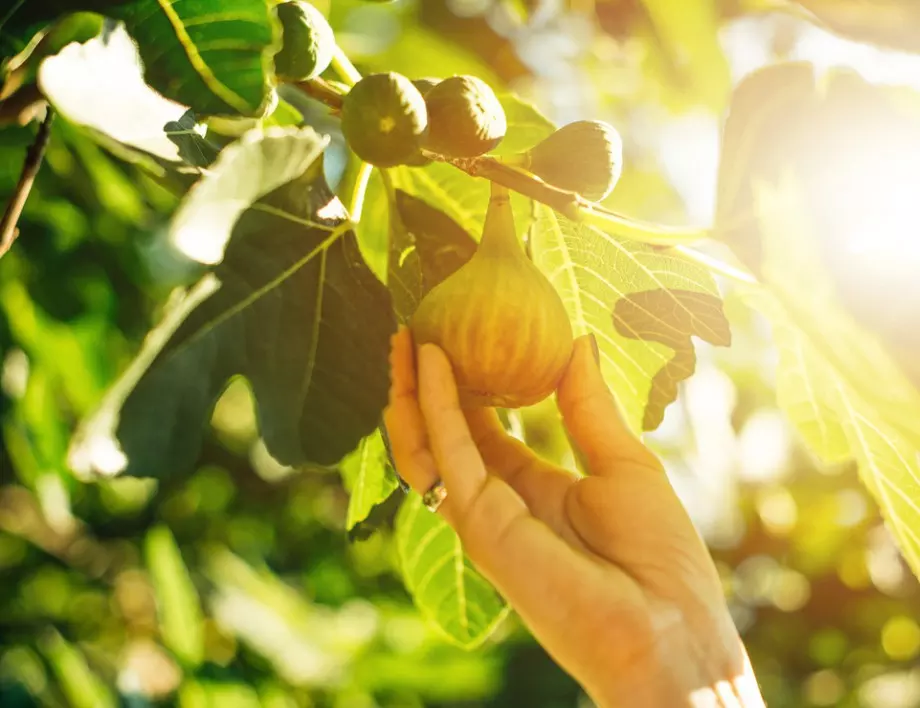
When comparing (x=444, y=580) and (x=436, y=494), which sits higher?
(x=436, y=494)

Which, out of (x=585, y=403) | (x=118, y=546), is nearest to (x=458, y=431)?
(x=585, y=403)

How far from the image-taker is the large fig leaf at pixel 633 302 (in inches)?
38.4

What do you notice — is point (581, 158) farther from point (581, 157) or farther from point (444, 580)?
point (444, 580)

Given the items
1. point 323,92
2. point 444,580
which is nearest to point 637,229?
point 323,92

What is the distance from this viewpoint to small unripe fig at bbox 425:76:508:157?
72 centimetres

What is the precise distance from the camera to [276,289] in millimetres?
722

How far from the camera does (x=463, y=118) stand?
2.36 feet

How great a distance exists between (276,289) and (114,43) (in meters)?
0.21

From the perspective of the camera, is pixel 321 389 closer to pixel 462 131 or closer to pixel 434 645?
pixel 462 131

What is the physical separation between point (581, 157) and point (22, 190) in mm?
446

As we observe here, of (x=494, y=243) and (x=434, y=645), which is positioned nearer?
(x=494, y=243)

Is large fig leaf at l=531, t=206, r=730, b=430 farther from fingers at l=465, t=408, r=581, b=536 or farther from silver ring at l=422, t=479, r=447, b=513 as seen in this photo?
silver ring at l=422, t=479, r=447, b=513

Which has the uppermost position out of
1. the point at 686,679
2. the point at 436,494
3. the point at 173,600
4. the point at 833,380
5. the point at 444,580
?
the point at 833,380

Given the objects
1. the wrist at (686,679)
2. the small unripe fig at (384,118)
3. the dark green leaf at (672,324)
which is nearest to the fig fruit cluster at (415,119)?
the small unripe fig at (384,118)
